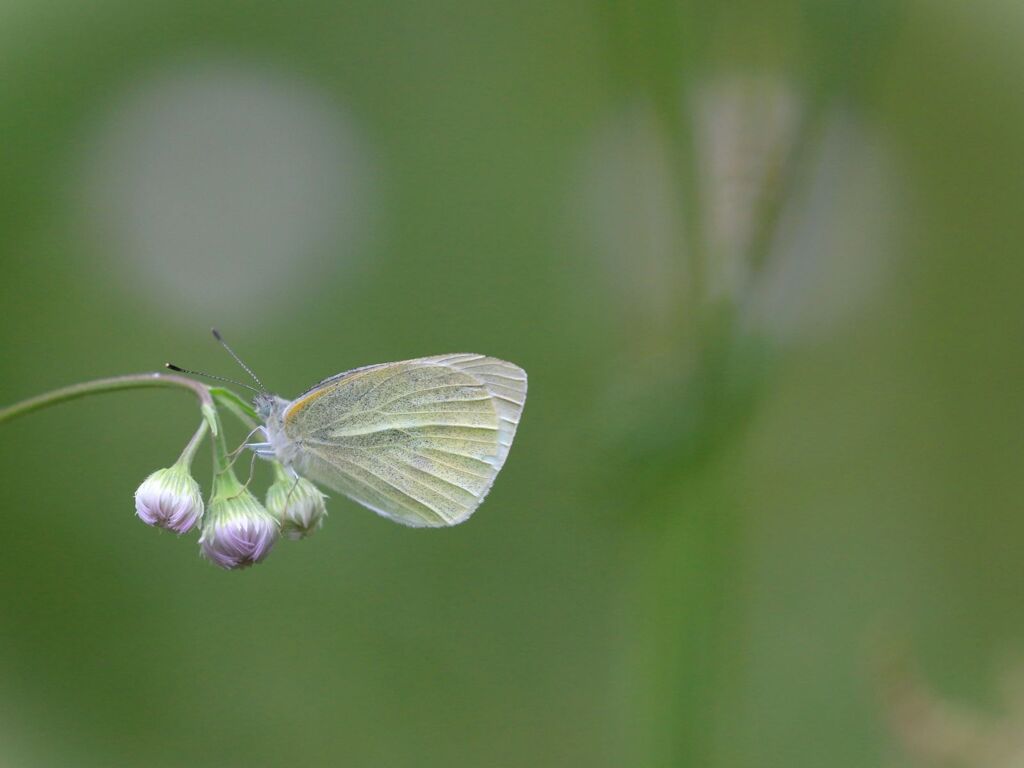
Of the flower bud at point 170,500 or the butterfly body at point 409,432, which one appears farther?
the butterfly body at point 409,432

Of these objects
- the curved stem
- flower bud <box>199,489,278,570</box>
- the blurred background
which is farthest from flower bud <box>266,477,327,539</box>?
the blurred background

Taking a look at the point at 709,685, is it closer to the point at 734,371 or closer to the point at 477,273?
the point at 734,371

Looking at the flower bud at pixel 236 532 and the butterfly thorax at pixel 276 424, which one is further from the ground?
the butterfly thorax at pixel 276 424

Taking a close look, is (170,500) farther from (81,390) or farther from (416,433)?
(416,433)

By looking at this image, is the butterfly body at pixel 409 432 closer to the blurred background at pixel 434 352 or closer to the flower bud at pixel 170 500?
the flower bud at pixel 170 500

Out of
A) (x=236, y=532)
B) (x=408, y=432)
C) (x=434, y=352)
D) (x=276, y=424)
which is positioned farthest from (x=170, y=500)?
(x=434, y=352)

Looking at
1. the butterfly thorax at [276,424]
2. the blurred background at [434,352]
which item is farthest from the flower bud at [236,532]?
the blurred background at [434,352]
